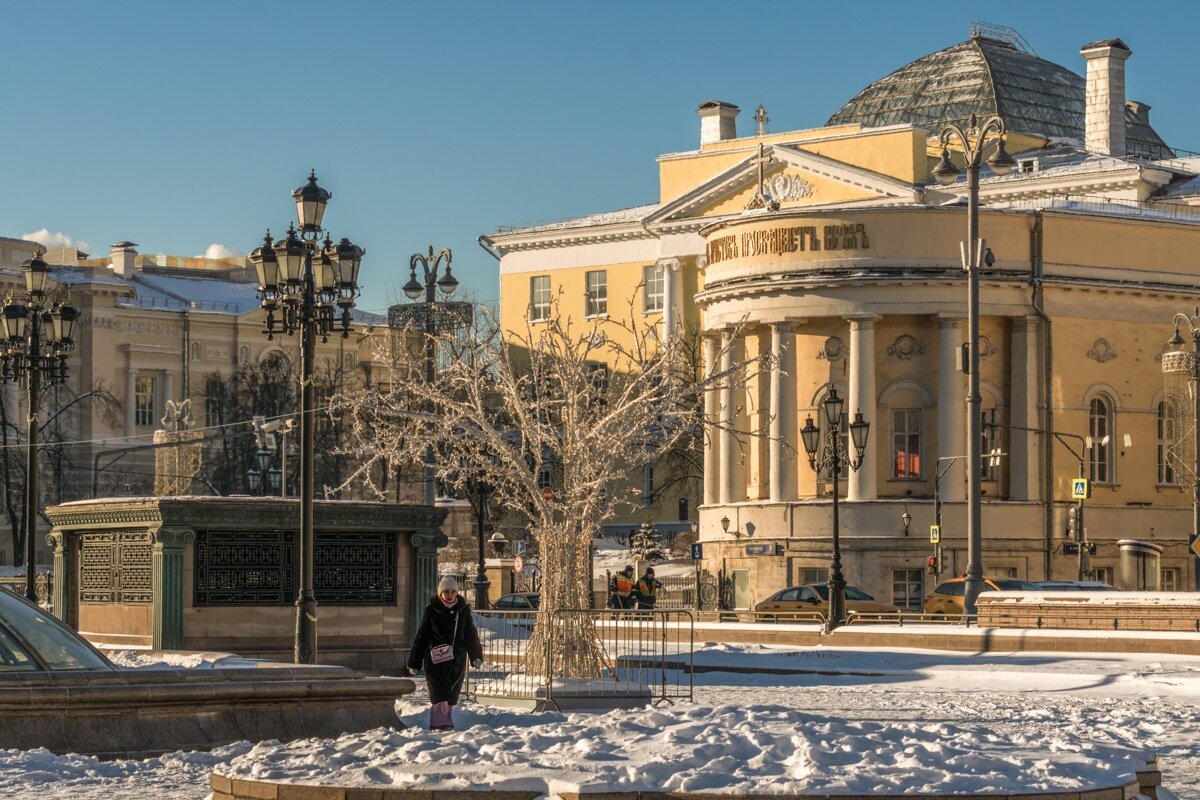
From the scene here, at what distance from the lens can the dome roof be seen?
295ft

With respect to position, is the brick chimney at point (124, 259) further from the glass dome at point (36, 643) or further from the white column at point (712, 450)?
the glass dome at point (36, 643)

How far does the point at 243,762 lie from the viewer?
45.1ft

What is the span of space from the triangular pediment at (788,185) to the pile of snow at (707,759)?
55825 millimetres

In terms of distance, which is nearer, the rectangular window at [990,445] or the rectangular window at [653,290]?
the rectangular window at [990,445]

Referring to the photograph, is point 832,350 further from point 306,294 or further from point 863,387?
point 306,294

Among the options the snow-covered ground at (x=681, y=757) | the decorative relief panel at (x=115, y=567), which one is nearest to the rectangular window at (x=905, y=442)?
the decorative relief panel at (x=115, y=567)

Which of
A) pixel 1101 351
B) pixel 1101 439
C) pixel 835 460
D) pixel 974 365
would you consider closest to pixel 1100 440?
pixel 1101 439

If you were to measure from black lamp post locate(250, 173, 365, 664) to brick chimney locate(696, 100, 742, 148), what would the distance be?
2254 inches

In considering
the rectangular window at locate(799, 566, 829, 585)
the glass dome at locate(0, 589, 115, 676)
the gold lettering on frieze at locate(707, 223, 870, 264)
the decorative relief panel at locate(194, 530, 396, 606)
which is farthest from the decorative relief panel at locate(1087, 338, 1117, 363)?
the glass dome at locate(0, 589, 115, 676)

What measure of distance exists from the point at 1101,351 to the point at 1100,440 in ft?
7.51

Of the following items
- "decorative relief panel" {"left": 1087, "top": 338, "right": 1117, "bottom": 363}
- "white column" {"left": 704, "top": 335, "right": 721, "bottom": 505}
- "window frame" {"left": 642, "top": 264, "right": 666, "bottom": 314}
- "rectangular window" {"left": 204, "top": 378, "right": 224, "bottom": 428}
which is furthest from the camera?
"rectangular window" {"left": 204, "top": 378, "right": 224, "bottom": 428}

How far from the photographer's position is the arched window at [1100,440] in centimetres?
5872

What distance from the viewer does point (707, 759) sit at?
43.3ft

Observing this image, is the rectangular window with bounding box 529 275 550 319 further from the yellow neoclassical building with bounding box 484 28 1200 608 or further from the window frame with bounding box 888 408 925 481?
the window frame with bounding box 888 408 925 481
